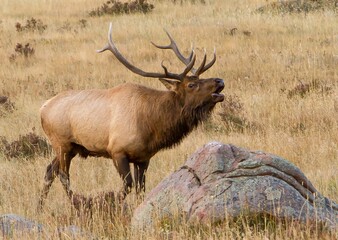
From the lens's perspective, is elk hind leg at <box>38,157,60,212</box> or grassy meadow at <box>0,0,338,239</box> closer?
grassy meadow at <box>0,0,338,239</box>

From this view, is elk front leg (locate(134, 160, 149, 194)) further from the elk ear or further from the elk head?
the elk ear

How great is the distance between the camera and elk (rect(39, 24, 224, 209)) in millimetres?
8094

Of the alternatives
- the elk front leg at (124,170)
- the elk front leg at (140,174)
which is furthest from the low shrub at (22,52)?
the elk front leg at (124,170)

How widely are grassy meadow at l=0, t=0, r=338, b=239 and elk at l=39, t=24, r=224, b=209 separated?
0.39 metres

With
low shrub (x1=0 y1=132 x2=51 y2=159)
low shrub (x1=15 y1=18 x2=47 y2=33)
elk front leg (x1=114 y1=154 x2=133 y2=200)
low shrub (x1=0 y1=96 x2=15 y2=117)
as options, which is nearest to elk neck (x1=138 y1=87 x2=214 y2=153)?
elk front leg (x1=114 y1=154 x2=133 y2=200)

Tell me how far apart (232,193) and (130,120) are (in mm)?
2675

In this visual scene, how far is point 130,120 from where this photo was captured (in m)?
8.16

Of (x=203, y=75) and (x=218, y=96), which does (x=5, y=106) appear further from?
(x=218, y=96)

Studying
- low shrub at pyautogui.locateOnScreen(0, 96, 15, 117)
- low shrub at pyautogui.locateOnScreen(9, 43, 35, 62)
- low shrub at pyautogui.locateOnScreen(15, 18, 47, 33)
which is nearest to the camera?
low shrub at pyautogui.locateOnScreen(0, 96, 15, 117)

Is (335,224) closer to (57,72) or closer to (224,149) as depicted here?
(224,149)

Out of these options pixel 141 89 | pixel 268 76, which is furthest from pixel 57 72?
pixel 141 89

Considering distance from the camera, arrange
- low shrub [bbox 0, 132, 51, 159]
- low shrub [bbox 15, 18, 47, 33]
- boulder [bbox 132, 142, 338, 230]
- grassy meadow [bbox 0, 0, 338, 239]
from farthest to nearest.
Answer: low shrub [bbox 15, 18, 47, 33], low shrub [bbox 0, 132, 51, 159], grassy meadow [bbox 0, 0, 338, 239], boulder [bbox 132, 142, 338, 230]

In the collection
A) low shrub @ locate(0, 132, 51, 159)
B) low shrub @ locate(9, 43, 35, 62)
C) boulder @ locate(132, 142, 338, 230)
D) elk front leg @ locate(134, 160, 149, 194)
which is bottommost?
low shrub @ locate(0, 132, 51, 159)

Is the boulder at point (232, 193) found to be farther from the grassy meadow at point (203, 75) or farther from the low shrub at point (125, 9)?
the low shrub at point (125, 9)
